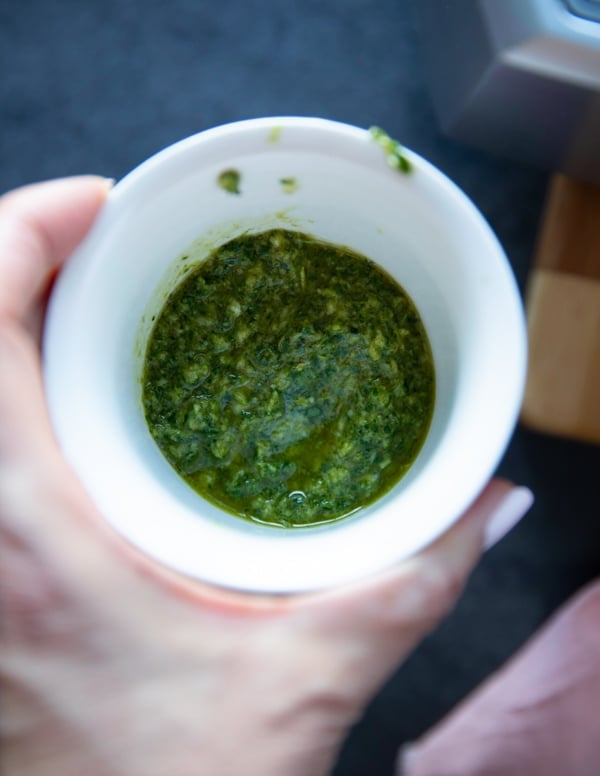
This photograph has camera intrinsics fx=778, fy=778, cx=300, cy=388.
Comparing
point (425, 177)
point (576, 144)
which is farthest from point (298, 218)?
point (576, 144)

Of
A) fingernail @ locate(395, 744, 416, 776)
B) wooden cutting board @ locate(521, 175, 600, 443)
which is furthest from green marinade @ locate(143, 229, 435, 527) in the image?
fingernail @ locate(395, 744, 416, 776)

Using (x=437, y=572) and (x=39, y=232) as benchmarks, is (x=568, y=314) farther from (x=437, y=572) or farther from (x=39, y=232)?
(x=39, y=232)

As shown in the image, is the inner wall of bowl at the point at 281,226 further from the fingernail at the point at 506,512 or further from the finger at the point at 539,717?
the finger at the point at 539,717

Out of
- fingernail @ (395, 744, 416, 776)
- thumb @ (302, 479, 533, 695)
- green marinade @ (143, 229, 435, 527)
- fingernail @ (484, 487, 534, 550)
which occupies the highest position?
green marinade @ (143, 229, 435, 527)

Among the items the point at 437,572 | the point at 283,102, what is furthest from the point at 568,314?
the point at 283,102

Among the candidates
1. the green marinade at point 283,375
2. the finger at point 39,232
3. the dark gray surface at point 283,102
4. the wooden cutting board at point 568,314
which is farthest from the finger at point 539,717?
the finger at point 39,232

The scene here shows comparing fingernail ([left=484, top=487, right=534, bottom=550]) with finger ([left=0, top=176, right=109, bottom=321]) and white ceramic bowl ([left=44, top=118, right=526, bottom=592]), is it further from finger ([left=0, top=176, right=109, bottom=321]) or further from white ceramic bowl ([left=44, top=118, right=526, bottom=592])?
finger ([left=0, top=176, right=109, bottom=321])
